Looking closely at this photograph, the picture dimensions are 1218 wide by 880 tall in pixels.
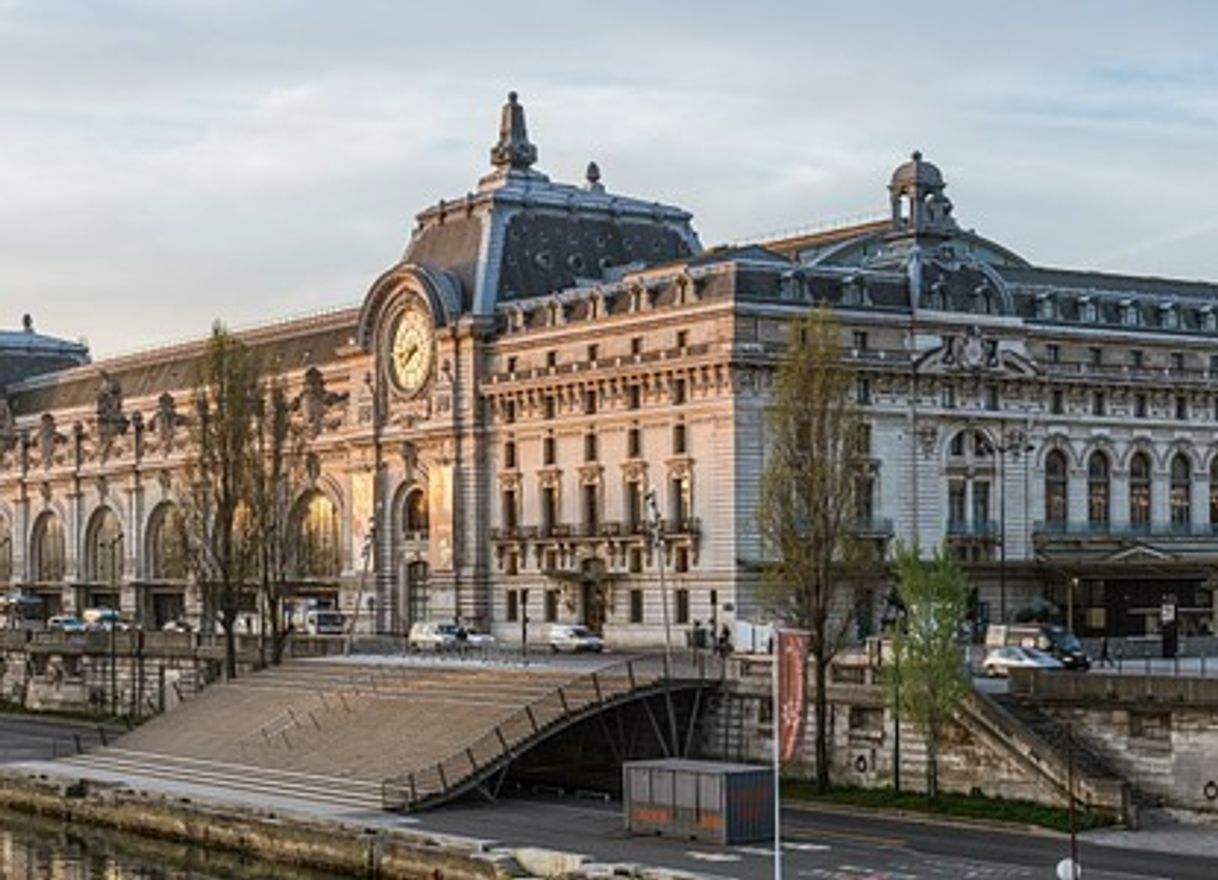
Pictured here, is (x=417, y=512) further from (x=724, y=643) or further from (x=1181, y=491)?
(x=1181, y=491)

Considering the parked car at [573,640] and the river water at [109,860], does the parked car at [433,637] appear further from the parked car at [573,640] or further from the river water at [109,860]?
the river water at [109,860]

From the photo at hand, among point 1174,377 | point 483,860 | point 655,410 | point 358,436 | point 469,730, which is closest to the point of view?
point 483,860

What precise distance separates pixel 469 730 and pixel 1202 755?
26.4 metres

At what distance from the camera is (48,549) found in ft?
595

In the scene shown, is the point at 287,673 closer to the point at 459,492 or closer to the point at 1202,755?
the point at 459,492

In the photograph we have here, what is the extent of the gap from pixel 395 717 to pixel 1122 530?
53.3 metres

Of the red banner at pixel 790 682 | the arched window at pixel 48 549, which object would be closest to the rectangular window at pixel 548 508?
the arched window at pixel 48 549

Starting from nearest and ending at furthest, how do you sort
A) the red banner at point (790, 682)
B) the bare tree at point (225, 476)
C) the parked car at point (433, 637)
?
the red banner at point (790, 682)
the bare tree at point (225, 476)
the parked car at point (433, 637)

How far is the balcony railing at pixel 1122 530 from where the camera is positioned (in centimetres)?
12625

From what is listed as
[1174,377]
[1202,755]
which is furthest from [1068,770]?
[1174,377]

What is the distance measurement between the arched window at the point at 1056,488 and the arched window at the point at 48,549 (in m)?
81.2

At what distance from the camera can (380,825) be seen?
73.6 metres

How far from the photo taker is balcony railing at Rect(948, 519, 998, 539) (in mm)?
122312

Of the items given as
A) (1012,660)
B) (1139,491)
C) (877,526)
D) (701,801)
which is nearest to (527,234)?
(877,526)
